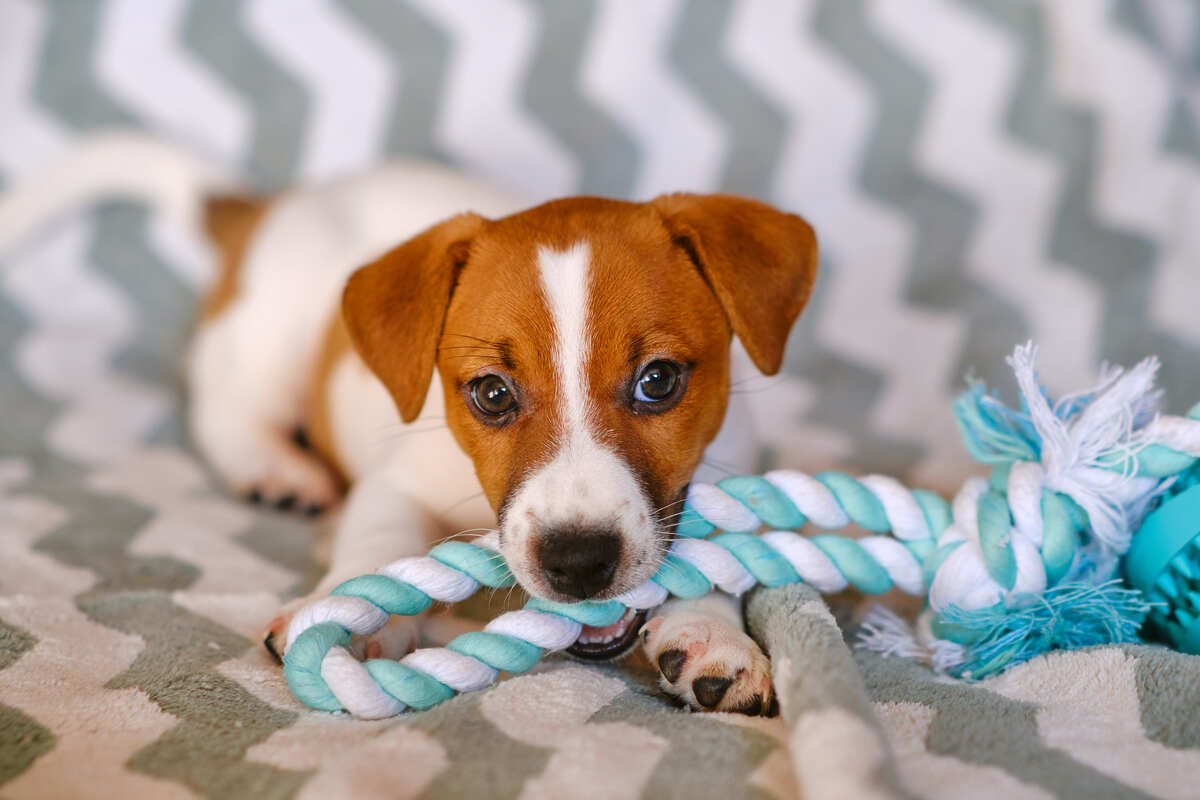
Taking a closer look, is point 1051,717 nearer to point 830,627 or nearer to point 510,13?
point 830,627

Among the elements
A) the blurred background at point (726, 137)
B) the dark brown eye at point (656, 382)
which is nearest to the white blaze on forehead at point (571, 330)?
the dark brown eye at point (656, 382)

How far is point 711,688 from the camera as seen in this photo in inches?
65.9

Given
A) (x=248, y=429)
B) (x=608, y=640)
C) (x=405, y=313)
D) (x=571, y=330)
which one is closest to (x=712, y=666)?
(x=608, y=640)

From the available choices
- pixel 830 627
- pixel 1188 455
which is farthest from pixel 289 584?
pixel 1188 455

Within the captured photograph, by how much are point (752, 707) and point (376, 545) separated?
850 mm

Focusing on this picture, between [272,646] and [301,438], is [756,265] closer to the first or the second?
[272,646]

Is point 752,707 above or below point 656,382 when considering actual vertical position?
below

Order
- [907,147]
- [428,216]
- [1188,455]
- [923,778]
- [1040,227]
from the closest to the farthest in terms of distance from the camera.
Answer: [923,778] → [1188,455] → [428,216] → [1040,227] → [907,147]

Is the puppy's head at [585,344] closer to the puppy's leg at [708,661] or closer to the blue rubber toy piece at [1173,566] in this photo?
the puppy's leg at [708,661]

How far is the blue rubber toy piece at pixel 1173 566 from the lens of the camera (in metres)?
1.72

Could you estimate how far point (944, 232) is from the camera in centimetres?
375

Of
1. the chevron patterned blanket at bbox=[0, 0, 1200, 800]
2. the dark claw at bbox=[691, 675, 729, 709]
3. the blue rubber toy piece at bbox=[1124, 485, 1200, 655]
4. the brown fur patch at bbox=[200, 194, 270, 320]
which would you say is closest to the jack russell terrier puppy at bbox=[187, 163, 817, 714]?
the dark claw at bbox=[691, 675, 729, 709]

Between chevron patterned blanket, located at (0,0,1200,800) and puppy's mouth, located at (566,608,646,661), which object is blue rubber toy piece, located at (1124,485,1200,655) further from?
puppy's mouth, located at (566,608,646,661)

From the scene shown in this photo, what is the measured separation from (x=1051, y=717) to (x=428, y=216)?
225cm
